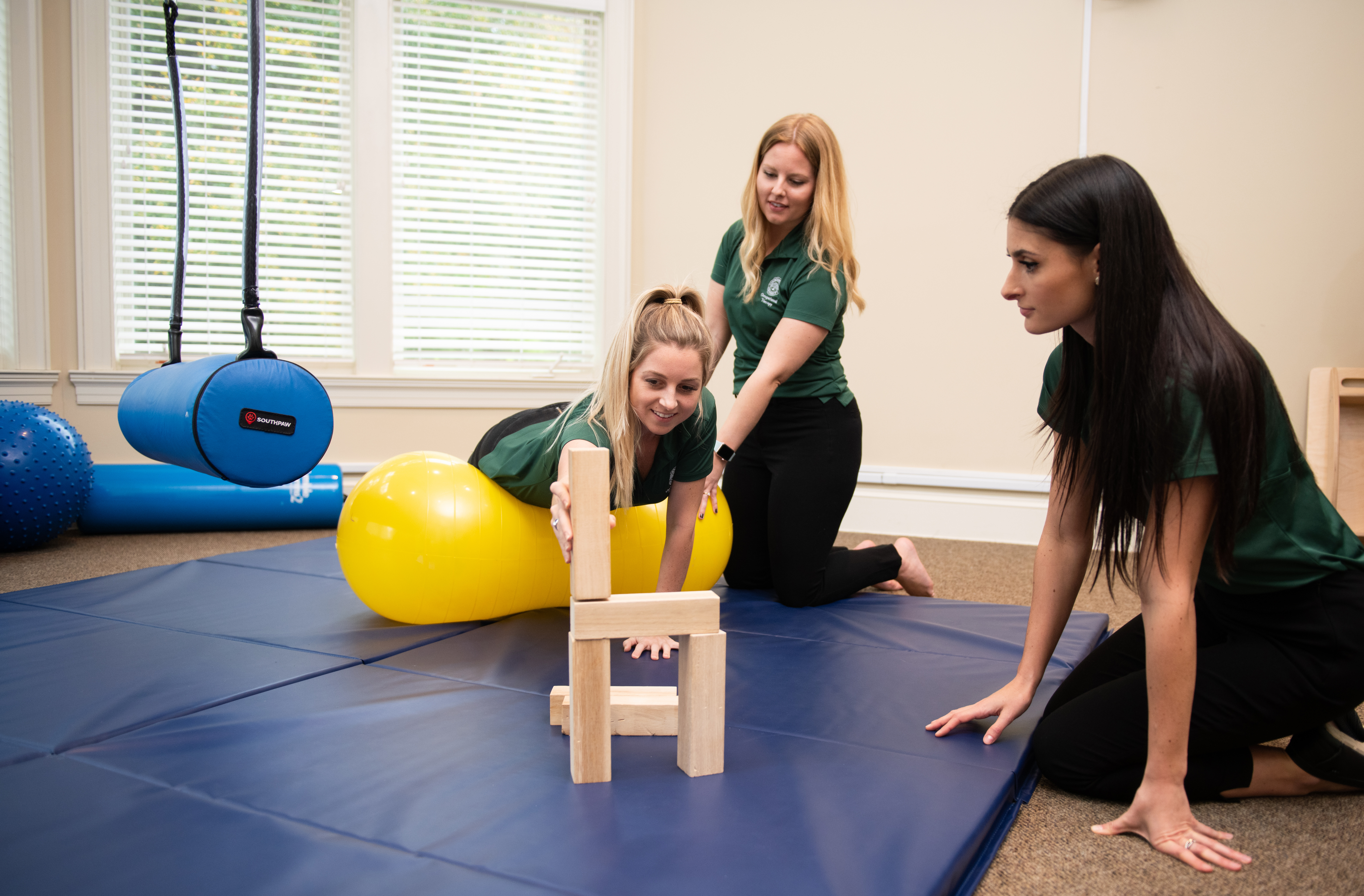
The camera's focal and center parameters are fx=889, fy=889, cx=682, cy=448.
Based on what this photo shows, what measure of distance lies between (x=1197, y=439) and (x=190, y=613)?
206 cm

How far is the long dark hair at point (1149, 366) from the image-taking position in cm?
110

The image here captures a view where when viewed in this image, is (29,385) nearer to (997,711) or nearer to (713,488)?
(713,488)

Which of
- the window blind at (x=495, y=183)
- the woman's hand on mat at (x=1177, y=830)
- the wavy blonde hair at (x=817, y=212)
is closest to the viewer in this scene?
the woman's hand on mat at (x=1177, y=830)

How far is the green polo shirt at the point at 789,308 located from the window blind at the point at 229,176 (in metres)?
2.21

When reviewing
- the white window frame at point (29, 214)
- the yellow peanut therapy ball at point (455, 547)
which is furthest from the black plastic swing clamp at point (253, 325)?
the white window frame at point (29, 214)

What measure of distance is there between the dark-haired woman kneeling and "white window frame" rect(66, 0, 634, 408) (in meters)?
3.00

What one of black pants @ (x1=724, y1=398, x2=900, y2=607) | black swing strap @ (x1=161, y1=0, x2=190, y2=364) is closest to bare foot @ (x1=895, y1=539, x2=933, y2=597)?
black pants @ (x1=724, y1=398, x2=900, y2=607)

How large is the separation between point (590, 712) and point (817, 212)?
1441mm

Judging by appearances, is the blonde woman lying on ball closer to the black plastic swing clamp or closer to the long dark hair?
the black plastic swing clamp

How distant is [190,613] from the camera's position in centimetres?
206

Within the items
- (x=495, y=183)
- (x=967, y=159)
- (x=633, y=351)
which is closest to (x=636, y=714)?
(x=633, y=351)

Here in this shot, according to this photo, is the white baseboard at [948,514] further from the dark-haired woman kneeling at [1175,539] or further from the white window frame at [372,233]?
the dark-haired woman kneeling at [1175,539]

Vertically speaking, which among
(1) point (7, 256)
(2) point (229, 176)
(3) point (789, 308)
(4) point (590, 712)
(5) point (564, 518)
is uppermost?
(2) point (229, 176)

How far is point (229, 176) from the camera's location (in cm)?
383
